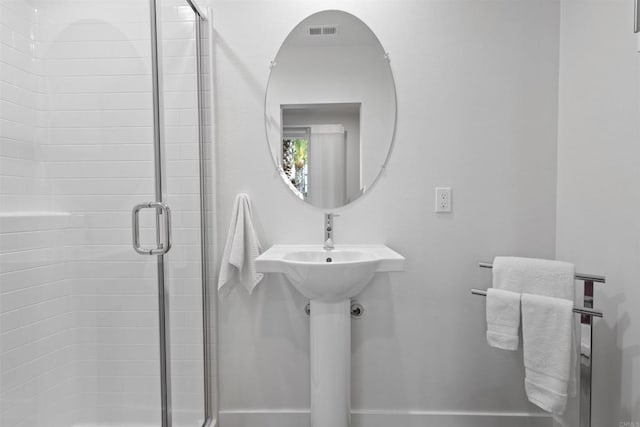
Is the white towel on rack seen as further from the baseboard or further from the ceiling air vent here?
the ceiling air vent

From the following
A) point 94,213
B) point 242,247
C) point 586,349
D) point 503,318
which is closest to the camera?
point 94,213

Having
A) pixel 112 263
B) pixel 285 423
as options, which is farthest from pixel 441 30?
pixel 285 423

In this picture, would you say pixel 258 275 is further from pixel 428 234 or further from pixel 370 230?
pixel 428 234

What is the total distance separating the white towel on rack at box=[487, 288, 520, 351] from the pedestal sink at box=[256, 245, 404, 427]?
1.38ft

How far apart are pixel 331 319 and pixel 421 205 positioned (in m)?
0.69

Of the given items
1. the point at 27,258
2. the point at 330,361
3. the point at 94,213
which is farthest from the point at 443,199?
the point at 27,258

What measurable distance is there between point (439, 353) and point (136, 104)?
5.45 ft

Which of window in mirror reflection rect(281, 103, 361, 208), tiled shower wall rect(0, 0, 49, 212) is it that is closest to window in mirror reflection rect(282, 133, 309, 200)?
window in mirror reflection rect(281, 103, 361, 208)

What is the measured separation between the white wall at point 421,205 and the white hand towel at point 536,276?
0.79 feet

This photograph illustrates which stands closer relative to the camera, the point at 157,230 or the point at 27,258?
the point at 27,258

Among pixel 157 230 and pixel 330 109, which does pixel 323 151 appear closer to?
pixel 330 109

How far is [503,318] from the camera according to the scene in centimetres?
153

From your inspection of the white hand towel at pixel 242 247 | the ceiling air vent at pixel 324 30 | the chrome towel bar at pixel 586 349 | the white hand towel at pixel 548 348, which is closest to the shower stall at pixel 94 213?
the white hand towel at pixel 242 247

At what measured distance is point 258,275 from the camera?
177cm
